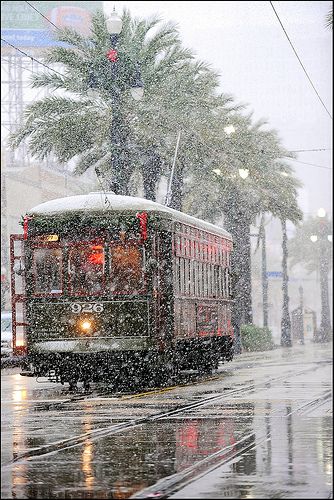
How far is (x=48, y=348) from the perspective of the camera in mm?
24219

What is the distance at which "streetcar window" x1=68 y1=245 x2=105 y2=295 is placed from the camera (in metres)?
24.5

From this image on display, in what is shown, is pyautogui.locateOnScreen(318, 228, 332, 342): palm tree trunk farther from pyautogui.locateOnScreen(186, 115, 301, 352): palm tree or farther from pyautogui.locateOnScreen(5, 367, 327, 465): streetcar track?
pyautogui.locateOnScreen(5, 367, 327, 465): streetcar track

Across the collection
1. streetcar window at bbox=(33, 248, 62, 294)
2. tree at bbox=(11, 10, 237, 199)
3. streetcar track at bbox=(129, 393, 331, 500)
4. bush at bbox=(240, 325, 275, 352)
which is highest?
tree at bbox=(11, 10, 237, 199)

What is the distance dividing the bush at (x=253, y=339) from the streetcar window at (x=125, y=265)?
2986 centimetres

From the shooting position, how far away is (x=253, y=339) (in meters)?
54.7

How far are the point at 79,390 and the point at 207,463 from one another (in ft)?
44.0

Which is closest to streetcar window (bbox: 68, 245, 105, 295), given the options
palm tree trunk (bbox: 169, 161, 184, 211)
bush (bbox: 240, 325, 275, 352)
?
palm tree trunk (bbox: 169, 161, 184, 211)

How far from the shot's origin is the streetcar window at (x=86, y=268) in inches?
963

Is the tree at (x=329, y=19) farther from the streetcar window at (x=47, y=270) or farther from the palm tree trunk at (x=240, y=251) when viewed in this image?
the palm tree trunk at (x=240, y=251)

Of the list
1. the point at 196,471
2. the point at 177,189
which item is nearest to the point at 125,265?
the point at 196,471

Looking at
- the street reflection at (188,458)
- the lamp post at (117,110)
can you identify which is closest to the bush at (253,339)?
the lamp post at (117,110)

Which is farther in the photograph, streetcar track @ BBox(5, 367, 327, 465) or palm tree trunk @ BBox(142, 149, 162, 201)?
palm tree trunk @ BBox(142, 149, 162, 201)

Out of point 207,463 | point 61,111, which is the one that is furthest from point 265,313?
point 207,463

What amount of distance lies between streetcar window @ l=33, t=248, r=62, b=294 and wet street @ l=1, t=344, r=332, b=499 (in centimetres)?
204
